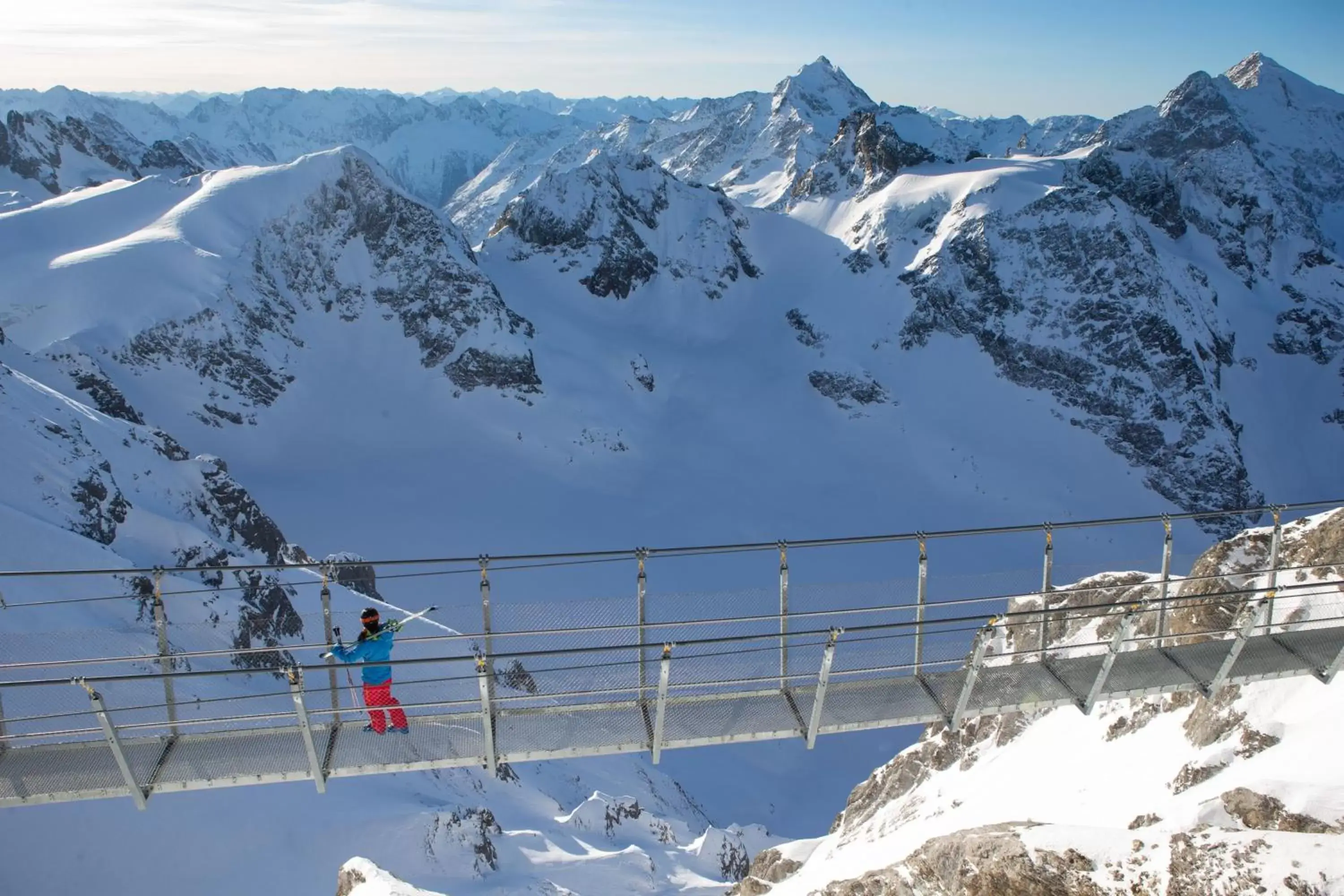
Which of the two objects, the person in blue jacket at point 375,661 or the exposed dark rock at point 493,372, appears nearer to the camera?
the person in blue jacket at point 375,661

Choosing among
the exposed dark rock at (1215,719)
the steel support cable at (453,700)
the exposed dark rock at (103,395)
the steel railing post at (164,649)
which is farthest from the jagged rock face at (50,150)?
the exposed dark rock at (1215,719)

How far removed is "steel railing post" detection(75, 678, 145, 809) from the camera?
29.4 ft

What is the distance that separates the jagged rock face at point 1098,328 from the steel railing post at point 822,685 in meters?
70.5

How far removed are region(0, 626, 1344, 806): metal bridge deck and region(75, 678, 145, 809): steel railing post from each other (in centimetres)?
5

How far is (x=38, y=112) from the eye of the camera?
112562 mm

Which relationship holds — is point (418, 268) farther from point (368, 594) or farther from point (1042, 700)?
point (1042, 700)

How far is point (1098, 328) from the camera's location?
81.4 metres

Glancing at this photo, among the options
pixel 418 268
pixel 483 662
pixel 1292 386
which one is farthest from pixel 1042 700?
pixel 1292 386

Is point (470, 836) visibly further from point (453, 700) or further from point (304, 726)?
point (304, 726)

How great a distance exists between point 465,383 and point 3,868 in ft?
175

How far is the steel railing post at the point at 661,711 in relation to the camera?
33.5ft

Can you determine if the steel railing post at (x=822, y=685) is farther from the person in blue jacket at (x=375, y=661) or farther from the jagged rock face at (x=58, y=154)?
the jagged rock face at (x=58, y=154)

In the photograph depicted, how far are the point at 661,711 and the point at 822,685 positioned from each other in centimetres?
184

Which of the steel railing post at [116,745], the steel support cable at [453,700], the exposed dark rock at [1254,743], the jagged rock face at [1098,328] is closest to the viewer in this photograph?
the steel railing post at [116,745]
